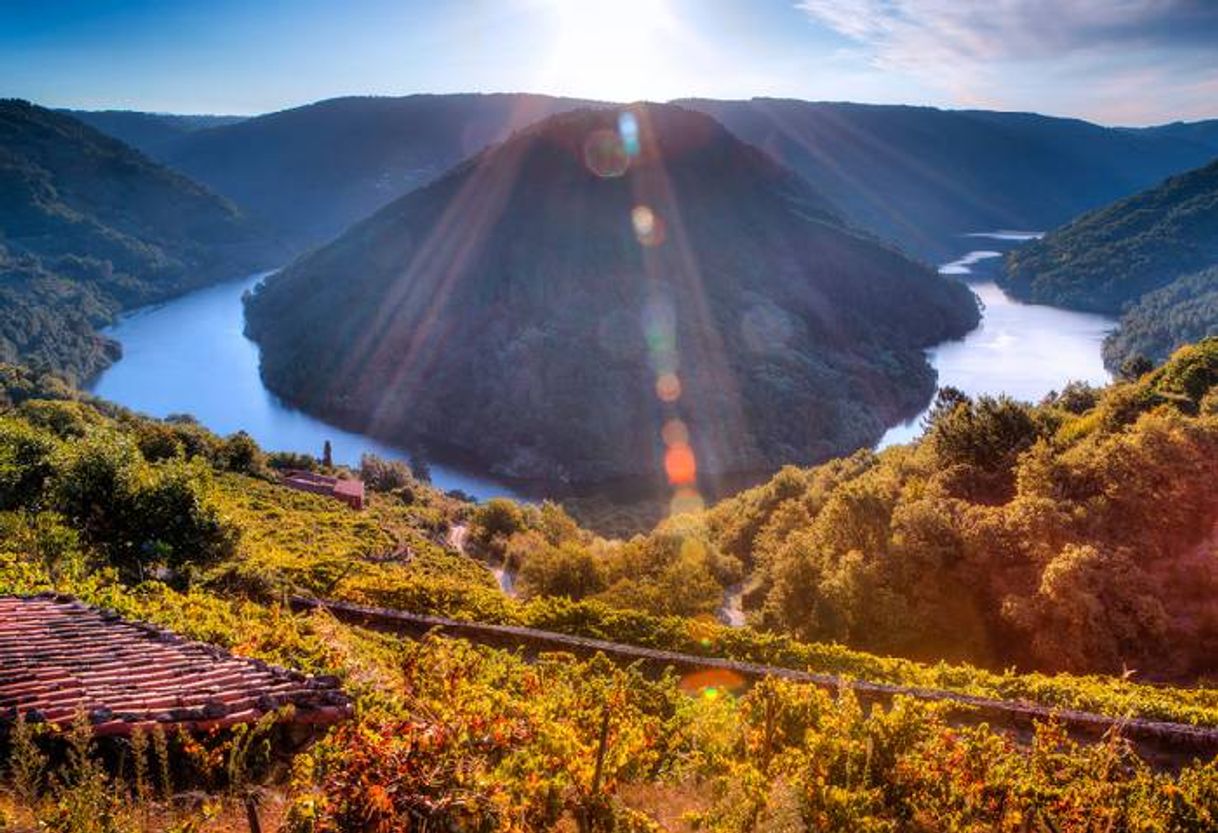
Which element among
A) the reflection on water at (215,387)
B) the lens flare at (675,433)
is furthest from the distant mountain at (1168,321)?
the reflection on water at (215,387)

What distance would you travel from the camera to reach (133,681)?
19.3 ft

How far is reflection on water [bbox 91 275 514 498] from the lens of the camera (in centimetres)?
9031

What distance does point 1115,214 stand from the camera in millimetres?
174250

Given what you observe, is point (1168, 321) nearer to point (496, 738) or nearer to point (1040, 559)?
point (1040, 559)

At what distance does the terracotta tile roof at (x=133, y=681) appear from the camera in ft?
17.1

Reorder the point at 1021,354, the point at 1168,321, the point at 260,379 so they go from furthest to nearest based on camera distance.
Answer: the point at 1021,354 → the point at 1168,321 → the point at 260,379

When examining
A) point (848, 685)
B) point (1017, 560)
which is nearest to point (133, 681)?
point (848, 685)

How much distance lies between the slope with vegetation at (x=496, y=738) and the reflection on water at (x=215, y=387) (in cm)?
6789

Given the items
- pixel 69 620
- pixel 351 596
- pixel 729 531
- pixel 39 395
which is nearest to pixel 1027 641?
pixel 351 596

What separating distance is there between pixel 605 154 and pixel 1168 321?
289 ft

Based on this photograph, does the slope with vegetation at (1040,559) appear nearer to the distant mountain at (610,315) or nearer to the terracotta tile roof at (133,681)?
the terracotta tile roof at (133,681)

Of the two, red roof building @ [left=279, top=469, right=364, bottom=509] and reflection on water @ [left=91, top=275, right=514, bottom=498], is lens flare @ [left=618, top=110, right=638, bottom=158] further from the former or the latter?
red roof building @ [left=279, top=469, right=364, bottom=509]

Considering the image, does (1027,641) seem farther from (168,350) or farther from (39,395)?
(168,350)

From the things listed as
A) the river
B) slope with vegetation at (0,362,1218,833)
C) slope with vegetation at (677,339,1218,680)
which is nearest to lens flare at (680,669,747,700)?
slope with vegetation at (0,362,1218,833)
